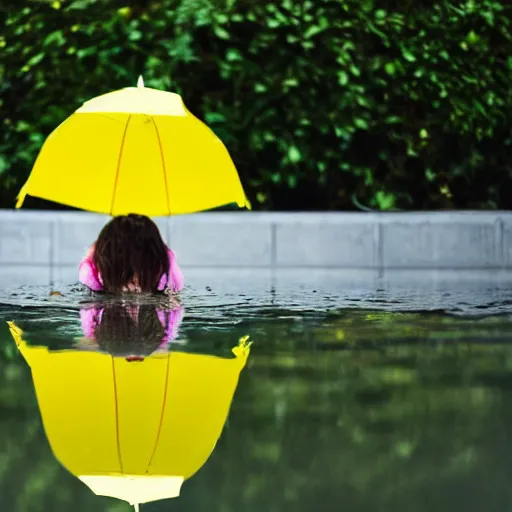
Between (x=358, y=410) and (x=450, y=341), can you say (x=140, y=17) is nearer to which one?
(x=450, y=341)

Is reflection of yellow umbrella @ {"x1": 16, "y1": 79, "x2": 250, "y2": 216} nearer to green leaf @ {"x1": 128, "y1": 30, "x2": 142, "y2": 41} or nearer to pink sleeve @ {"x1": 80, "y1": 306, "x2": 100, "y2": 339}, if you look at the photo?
pink sleeve @ {"x1": 80, "y1": 306, "x2": 100, "y2": 339}

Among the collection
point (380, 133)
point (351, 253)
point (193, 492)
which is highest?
point (380, 133)

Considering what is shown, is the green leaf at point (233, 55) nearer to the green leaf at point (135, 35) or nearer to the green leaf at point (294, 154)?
the green leaf at point (135, 35)

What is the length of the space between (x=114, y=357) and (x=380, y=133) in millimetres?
7179

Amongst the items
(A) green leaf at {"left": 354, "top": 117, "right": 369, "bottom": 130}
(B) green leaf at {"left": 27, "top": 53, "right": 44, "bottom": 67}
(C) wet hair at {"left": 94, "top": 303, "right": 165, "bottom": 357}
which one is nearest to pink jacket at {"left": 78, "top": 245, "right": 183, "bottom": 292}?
(C) wet hair at {"left": 94, "top": 303, "right": 165, "bottom": 357}

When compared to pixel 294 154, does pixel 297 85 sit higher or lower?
higher

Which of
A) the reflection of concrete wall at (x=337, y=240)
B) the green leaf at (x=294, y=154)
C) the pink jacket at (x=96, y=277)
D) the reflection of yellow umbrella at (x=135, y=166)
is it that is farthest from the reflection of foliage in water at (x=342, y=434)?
the green leaf at (x=294, y=154)

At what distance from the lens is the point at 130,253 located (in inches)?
333

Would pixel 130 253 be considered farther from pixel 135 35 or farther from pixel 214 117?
pixel 135 35

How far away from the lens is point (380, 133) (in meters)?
12.6

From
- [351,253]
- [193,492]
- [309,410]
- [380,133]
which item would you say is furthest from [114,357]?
[380,133]

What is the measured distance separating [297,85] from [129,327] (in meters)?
5.81

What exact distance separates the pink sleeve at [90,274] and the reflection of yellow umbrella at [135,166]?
14.8 inches

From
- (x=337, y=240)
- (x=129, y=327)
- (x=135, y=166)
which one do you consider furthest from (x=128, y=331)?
(x=337, y=240)
